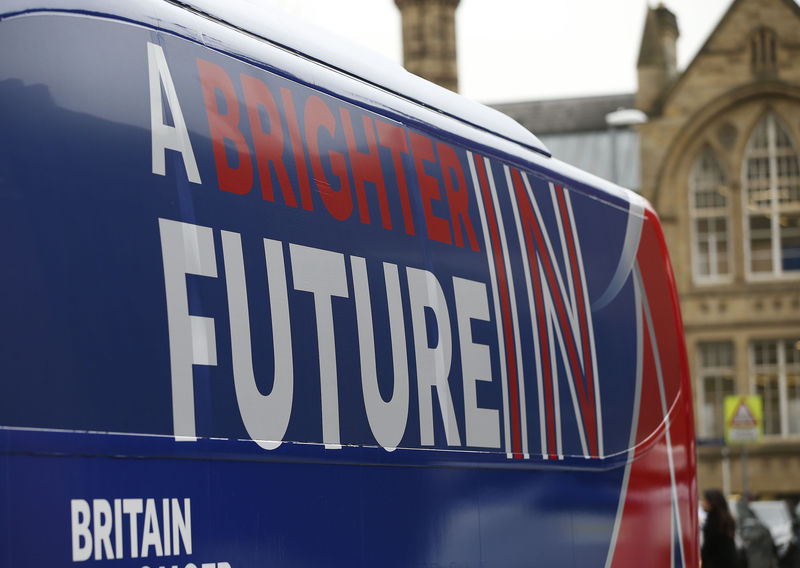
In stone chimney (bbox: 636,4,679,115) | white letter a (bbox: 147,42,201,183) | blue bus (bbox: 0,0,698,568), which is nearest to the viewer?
blue bus (bbox: 0,0,698,568)

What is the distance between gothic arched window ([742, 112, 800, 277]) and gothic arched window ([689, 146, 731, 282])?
0.74 meters

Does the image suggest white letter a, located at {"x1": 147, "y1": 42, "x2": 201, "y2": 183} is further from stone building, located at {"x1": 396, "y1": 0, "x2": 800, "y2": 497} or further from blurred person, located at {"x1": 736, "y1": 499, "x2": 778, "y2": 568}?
stone building, located at {"x1": 396, "y1": 0, "x2": 800, "y2": 497}

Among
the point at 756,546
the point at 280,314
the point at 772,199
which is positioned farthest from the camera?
the point at 772,199

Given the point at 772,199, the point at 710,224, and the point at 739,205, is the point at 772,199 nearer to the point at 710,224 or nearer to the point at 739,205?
the point at 739,205

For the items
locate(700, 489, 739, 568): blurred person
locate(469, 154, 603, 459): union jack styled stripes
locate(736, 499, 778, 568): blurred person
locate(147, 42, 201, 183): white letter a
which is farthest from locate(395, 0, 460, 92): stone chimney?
locate(147, 42, 201, 183): white letter a

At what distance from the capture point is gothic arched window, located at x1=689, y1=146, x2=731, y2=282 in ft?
144

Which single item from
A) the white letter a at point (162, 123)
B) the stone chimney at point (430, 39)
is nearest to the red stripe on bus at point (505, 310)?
the white letter a at point (162, 123)

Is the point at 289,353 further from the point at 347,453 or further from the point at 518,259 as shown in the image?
the point at 518,259

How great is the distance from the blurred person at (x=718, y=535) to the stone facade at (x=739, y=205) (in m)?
32.2

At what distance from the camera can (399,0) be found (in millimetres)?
49688

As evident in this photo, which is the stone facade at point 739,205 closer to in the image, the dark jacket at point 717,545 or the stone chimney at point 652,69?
the stone chimney at point 652,69

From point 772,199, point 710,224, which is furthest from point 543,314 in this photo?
point 710,224

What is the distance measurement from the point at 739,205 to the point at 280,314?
132 feet

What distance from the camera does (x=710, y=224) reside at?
4422cm
